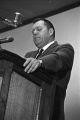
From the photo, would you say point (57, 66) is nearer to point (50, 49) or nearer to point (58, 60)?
point (58, 60)

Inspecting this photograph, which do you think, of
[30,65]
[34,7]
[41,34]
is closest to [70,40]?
[34,7]

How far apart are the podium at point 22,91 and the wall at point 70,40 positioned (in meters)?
1.09

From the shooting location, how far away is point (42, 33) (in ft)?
6.92

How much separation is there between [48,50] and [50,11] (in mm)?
1331

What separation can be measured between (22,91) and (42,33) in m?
0.79

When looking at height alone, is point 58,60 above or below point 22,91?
above

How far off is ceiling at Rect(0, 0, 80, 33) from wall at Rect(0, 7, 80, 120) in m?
0.07

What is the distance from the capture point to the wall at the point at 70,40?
8.55ft

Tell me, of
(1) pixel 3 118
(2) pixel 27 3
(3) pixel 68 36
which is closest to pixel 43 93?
(1) pixel 3 118

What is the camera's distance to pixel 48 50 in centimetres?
192

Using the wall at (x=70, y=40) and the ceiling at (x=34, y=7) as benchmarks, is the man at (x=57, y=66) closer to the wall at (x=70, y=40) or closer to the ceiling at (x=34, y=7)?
the wall at (x=70, y=40)

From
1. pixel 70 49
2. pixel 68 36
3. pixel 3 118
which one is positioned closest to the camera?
pixel 3 118

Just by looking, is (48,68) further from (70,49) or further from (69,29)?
(69,29)

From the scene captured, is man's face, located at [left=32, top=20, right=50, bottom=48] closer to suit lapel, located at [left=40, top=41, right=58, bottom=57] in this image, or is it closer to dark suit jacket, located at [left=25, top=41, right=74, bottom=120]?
suit lapel, located at [left=40, top=41, right=58, bottom=57]
